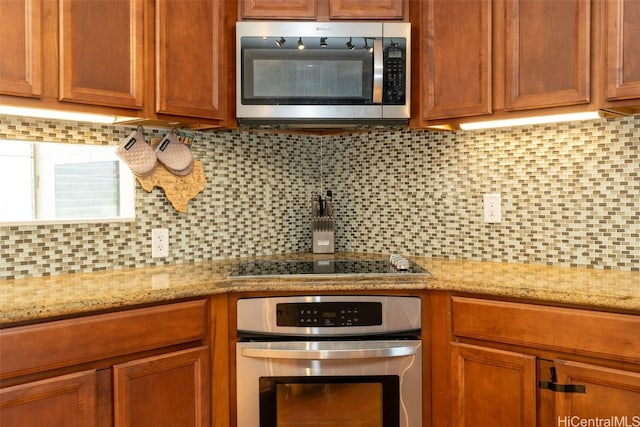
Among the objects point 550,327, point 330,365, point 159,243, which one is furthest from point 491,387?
point 159,243

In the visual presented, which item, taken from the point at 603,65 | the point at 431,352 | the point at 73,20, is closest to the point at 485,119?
the point at 603,65

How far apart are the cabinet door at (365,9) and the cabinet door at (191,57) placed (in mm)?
451

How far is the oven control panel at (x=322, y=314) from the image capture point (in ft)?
5.75

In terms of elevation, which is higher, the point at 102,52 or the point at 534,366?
the point at 102,52

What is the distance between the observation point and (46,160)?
1.94m

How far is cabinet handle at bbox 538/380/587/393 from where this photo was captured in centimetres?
147

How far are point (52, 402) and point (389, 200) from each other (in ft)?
5.45

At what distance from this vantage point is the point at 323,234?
244 cm

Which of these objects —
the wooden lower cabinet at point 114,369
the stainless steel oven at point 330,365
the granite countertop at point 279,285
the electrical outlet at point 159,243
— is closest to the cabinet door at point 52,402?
the wooden lower cabinet at point 114,369

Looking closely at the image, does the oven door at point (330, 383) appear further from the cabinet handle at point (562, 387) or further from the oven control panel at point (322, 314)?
the cabinet handle at point (562, 387)

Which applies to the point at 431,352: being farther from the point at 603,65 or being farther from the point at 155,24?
the point at 155,24

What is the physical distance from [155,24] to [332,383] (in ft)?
4.79

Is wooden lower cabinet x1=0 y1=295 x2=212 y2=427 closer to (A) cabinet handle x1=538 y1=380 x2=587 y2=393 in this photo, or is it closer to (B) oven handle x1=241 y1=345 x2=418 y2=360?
(B) oven handle x1=241 y1=345 x2=418 y2=360

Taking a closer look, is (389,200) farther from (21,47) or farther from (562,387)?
(21,47)
